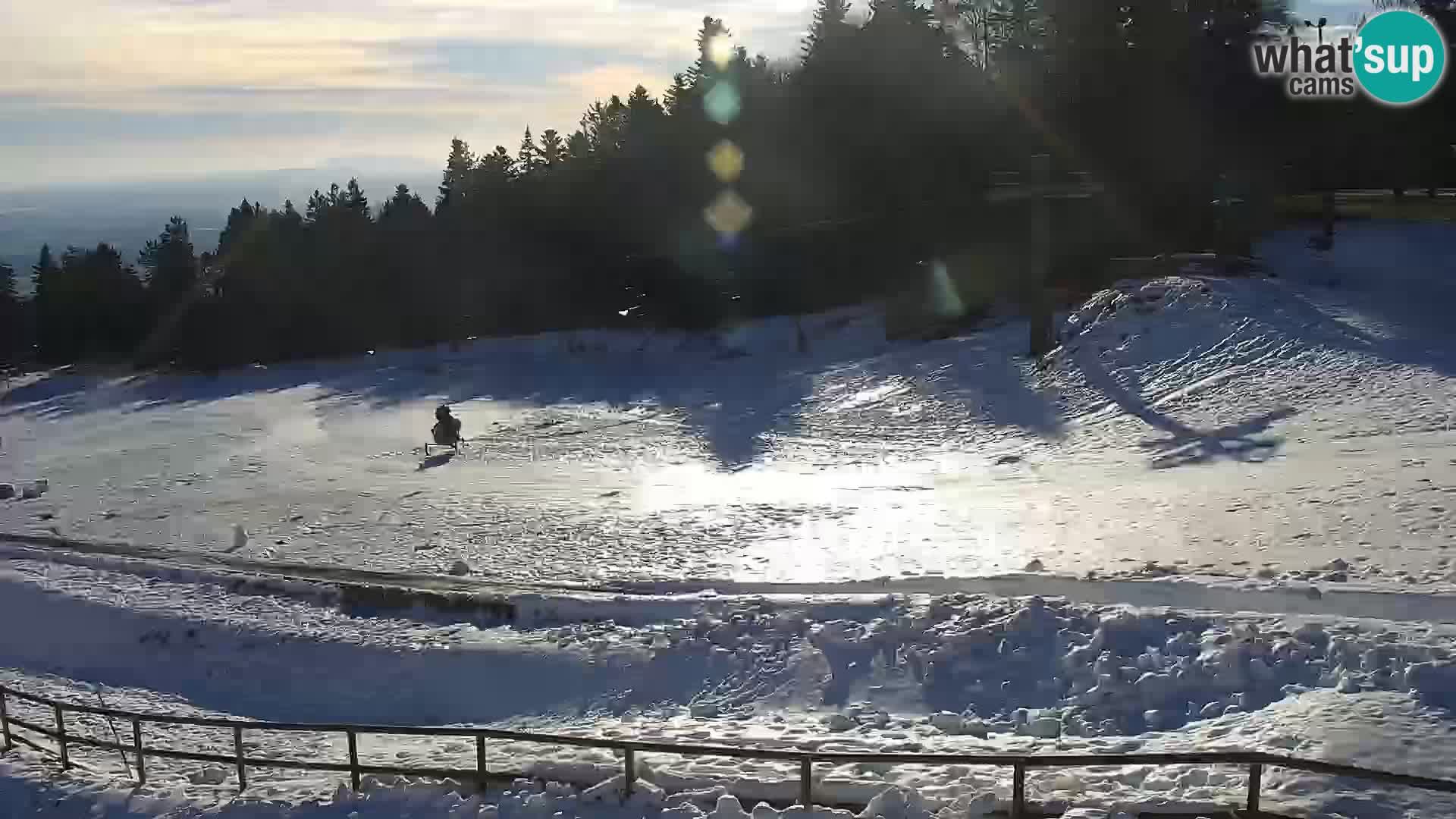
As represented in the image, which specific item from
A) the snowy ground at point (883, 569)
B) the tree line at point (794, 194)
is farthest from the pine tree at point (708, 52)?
the snowy ground at point (883, 569)

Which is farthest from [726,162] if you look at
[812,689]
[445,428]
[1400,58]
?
[812,689]

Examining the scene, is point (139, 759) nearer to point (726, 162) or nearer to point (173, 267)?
point (726, 162)

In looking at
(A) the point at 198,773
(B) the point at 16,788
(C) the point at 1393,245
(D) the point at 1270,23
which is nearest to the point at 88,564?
(B) the point at 16,788

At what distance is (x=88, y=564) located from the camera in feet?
80.0

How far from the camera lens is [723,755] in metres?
10.2

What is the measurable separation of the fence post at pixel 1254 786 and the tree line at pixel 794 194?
2479cm

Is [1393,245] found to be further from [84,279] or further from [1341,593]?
[84,279]

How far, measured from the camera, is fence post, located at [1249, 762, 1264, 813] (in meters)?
8.41

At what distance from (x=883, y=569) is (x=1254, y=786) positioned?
9.31 m

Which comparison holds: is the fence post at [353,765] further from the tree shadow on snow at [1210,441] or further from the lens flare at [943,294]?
the lens flare at [943,294]

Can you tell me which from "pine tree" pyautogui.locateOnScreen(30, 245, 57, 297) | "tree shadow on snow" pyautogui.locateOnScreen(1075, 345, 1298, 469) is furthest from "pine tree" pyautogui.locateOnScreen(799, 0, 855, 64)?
"pine tree" pyautogui.locateOnScreen(30, 245, 57, 297)

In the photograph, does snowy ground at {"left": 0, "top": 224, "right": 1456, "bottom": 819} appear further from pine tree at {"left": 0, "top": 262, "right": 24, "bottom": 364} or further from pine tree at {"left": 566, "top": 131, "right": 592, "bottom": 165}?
pine tree at {"left": 0, "top": 262, "right": 24, "bottom": 364}

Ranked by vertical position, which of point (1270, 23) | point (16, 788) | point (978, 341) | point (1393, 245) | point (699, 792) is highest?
point (1270, 23)

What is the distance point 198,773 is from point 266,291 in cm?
5726
